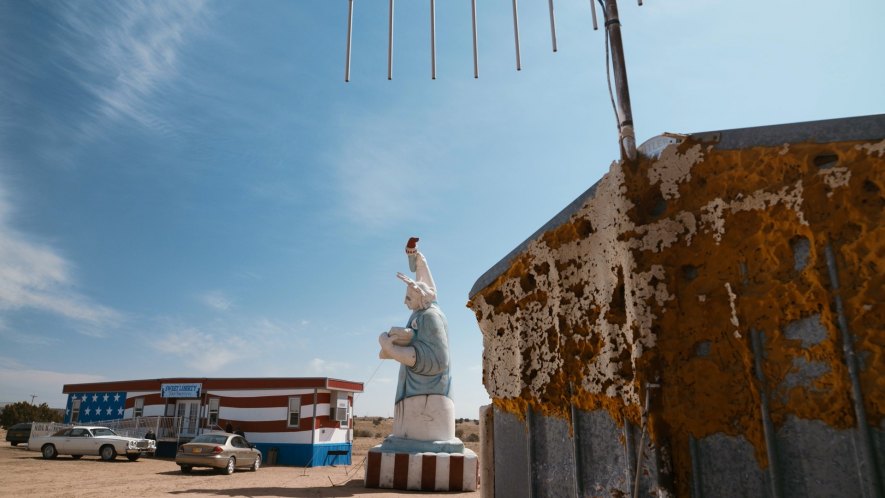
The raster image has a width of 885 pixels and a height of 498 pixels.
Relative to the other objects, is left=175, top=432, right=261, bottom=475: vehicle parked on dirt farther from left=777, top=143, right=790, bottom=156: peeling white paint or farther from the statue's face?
left=777, top=143, right=790, bottom=156: peeling white paint

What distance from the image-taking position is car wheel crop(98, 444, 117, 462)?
20344mm

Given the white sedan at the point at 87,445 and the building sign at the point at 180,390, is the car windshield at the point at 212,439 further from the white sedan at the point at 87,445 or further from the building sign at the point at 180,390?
the building sign at the point at 180,390

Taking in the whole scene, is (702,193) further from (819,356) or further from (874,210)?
(819,356)

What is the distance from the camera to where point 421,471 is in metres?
12.1

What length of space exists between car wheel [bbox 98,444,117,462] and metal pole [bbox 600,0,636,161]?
889 inches

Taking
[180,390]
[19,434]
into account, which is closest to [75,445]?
[180,390]

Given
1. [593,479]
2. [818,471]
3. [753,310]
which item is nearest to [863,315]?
[753,310]

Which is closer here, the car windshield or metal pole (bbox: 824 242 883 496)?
metal pole (bbox: 824 242 883 496)

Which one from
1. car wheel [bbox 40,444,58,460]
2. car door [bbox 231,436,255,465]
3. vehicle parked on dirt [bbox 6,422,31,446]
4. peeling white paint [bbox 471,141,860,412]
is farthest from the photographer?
vehicle parked on dirt [bbox 6,422,31,446]

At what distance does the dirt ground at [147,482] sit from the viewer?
1148 cm

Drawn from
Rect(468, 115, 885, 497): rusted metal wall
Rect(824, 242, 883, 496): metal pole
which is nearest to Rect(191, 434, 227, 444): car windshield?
Rect(468, 115, 885, 497): rusted metal wall

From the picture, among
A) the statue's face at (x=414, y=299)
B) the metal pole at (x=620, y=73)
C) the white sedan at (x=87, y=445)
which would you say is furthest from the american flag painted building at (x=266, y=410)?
the metal pole at (x=620, y=73)

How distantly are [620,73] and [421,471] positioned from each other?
10.3 metres

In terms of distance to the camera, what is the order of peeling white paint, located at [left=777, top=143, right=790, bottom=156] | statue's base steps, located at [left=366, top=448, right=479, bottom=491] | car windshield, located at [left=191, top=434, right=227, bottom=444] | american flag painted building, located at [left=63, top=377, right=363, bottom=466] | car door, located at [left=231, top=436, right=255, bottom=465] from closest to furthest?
peeling white paint, located at [left=777, top=143, right=790, bottom=156] → statue's base steps, located at [left=366, top=448, right=479, bottom=491] → car windshield, located at [left=191, top=434, right=227, bottom=444] → car door, located at [left=231, top=436, right=255, bottom=465] → american flag painted building, located at [left=63, top=377, right=363, bottom=466]
